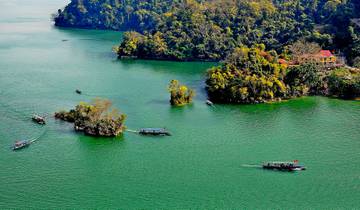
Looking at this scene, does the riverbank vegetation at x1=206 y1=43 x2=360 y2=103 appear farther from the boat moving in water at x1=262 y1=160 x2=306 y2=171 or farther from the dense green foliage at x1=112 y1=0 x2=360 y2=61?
the boat moving in water at x1=262 y1=160 x2=306 y2=171

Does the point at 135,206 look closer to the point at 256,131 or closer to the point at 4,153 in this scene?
the point at 4,153

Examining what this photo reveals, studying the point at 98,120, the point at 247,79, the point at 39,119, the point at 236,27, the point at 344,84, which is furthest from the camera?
the point at 236,27

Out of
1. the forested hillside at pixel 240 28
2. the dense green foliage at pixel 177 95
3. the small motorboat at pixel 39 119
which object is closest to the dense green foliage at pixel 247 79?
the dense green foliage at pixel 177 95

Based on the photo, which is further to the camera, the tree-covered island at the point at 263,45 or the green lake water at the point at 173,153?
the tree-covered island at the point at 263,45

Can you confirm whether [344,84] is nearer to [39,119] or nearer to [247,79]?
[247,79]

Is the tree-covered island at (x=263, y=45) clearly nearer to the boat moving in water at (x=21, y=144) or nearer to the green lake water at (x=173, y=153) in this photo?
the green lake water at (x=173, y=153)

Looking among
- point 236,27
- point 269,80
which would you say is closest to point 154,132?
point 269,80
